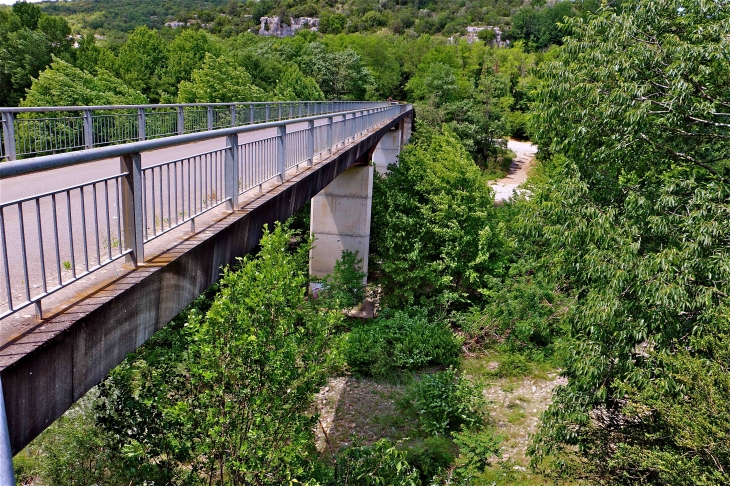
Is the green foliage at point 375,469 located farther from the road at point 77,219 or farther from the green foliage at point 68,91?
the green foliage at point 68,91

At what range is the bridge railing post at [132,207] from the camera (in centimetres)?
448

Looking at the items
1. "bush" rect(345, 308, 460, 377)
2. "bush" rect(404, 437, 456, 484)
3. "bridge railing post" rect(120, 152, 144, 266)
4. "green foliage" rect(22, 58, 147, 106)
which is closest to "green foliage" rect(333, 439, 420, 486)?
"bush" rect(404, 437, 456, 484)

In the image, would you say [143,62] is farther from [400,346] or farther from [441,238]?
[400,346]

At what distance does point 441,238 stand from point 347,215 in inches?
157

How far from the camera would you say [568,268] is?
9562mm

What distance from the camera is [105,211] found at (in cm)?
530

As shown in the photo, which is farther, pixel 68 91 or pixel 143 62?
pixel 143 62

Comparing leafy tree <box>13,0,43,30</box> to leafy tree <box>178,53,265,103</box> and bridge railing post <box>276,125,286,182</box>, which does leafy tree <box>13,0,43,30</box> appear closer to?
leafy tree <box>178,53,265,103</box>

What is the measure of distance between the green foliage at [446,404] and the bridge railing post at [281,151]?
7.15 m

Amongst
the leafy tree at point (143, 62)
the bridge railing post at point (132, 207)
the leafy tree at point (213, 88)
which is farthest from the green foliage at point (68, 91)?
the bridge railing post at point (132, 207)

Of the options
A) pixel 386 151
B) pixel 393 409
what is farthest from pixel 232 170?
pixel 386 151

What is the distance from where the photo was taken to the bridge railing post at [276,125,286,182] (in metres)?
9.06

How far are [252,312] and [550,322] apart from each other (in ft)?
39.8

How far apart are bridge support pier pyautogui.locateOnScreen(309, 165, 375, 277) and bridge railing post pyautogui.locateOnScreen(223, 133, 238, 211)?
15.5 m
